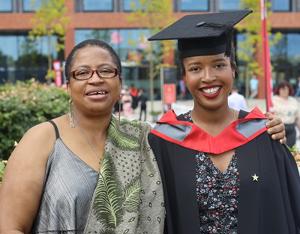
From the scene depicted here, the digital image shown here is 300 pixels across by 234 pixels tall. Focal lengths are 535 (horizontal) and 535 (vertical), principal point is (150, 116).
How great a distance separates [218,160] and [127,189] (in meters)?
0.51

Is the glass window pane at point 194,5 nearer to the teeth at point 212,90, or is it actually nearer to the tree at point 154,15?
the tree at point 154,15

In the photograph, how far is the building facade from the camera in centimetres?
3222

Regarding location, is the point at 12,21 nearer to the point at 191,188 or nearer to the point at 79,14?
the point at 79,14

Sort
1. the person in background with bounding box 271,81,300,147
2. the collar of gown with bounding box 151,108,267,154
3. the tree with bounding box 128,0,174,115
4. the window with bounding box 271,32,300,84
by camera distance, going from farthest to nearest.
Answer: the window with bounding box 271,32,300,84 → the tree with bounding box 128,0,174,115 → the person in background with bounding box 271,81,300,147 → the collar of gown with bounding box 151,108,267,154

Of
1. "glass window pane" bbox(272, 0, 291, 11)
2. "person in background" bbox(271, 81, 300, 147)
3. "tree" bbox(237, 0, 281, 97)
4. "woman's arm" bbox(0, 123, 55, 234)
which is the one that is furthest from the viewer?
"glass window pane" bbox(272, 0, 291, 11)

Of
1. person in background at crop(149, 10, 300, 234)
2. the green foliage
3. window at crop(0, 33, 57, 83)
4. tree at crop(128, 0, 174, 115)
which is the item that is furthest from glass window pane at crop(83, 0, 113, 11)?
person in background at crop(149, 10, 300, 234)

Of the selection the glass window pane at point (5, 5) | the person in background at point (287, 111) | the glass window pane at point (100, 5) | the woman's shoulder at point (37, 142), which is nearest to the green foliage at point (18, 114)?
the person in background at point (287, 111)

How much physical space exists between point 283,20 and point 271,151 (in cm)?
3220

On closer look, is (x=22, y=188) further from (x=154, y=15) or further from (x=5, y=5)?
(x=5, y=5)

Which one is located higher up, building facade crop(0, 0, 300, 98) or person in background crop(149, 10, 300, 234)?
building facade crop(0, 0, 300, 98)

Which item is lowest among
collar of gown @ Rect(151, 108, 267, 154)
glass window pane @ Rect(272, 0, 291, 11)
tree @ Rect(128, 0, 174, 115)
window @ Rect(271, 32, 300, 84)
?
collar of gown @ Rect(151, 108, 267, 154)

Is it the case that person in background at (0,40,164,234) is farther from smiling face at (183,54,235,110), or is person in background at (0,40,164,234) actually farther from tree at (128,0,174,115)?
tree at (128,0,174,115)

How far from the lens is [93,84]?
2.23m

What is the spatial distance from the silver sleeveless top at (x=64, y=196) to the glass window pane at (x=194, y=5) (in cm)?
3150
